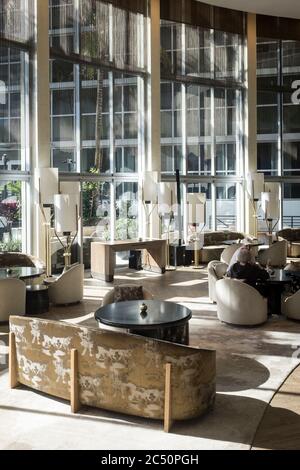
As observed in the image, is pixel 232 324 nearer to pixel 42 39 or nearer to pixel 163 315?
pixel 163 315

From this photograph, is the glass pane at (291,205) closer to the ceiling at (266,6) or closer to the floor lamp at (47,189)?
the ceiling at (266,6)

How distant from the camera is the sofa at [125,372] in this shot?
13.0 ft

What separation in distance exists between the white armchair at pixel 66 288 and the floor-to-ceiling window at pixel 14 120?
287 centimetres

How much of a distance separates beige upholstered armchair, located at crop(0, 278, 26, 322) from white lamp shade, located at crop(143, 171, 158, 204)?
5713mm

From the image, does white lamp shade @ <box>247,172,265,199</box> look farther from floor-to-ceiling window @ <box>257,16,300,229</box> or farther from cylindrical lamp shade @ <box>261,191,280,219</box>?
floor-to-ceiling window @ <box>257,16,300,229</box>

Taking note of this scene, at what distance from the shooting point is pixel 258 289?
7.34 m

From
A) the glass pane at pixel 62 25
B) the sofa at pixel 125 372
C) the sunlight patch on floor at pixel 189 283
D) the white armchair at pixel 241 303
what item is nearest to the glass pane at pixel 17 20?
the glass pane at pixel 62 25

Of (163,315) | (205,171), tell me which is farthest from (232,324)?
(205,171)

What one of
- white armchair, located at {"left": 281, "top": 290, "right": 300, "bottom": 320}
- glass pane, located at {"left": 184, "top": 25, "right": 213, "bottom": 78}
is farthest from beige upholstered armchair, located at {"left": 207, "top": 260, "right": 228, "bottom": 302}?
glass pane, located at {"left": 184, "top": 25, "right": 213, "bottom": 78}

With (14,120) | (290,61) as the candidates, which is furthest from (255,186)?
(14,120)

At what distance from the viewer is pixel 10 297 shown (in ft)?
23.7

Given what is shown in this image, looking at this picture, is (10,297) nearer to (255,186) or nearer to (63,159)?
(63,159)

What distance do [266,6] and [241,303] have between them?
10.4 meters

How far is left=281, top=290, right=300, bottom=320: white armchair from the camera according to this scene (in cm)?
719
